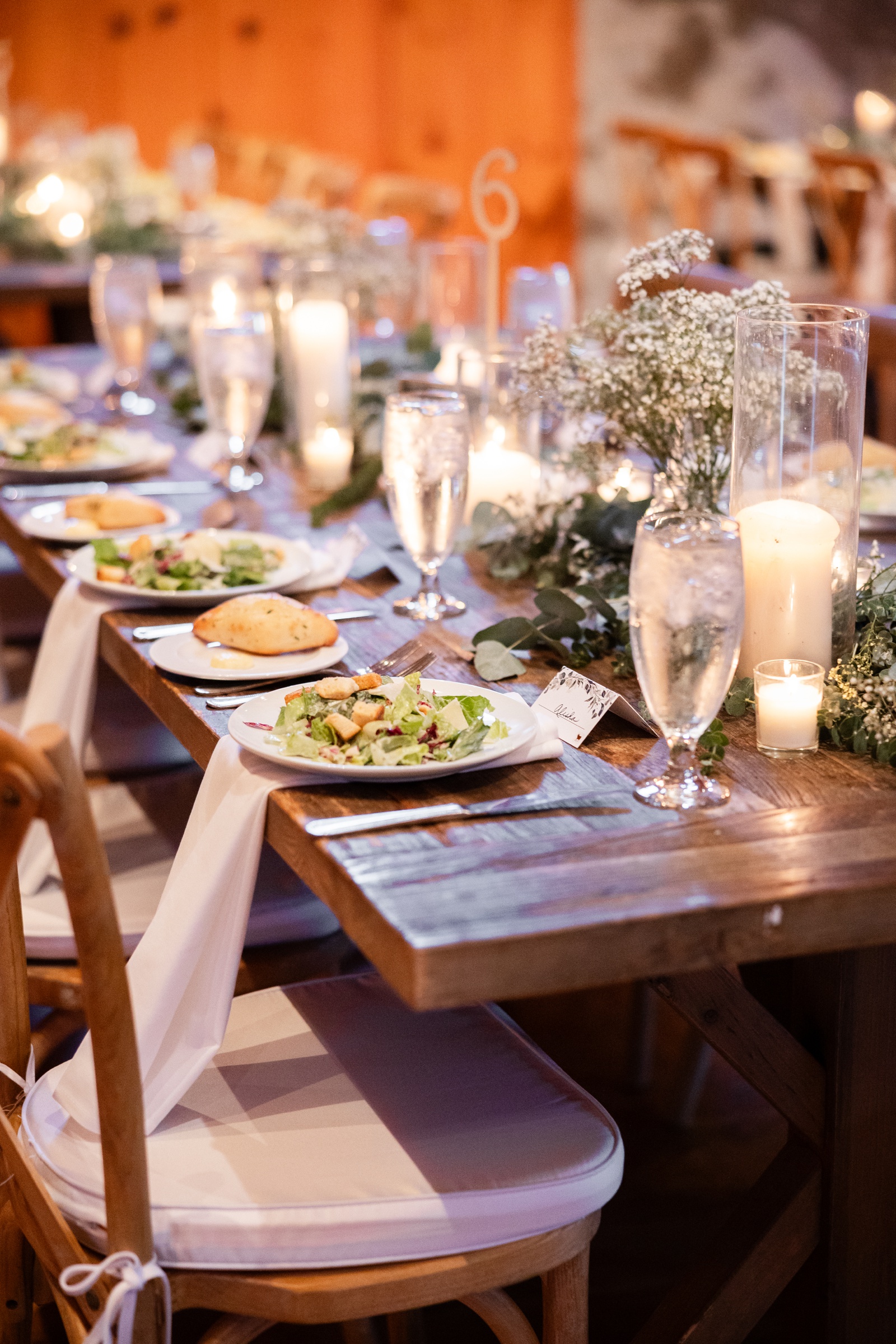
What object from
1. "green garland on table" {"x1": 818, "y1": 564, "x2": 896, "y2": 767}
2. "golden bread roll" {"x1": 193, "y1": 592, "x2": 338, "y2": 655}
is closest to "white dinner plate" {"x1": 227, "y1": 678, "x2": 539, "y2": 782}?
"golden bread roll" {"x1": 193, "y1": 592, "x2": 338, "y2": 655}

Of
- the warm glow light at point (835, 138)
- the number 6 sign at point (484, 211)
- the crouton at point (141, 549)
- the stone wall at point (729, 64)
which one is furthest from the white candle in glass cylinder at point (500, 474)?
the stone wall at point (729, 64)

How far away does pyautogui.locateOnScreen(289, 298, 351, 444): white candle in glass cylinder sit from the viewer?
2182 millimetres

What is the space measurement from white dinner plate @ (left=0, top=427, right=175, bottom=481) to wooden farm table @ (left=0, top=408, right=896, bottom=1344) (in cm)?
65

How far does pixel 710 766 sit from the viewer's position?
111cm

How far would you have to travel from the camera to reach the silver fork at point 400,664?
4.29 feet

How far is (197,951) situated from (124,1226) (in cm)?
20

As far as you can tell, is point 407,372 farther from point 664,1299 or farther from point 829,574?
point 664,1299

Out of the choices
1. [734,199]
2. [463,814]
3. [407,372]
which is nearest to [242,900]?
[463,814]

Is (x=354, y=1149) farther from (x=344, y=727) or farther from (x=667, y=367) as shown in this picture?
(x=667, y=367)

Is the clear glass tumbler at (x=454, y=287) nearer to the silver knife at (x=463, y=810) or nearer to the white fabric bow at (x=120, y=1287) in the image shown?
the silver knife at (x=463, y=810)

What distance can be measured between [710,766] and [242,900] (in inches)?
14.2

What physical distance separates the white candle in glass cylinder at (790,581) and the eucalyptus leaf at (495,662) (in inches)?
8.3

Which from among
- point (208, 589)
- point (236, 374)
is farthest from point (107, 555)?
point (236, 374)

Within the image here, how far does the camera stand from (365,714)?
111 cm
